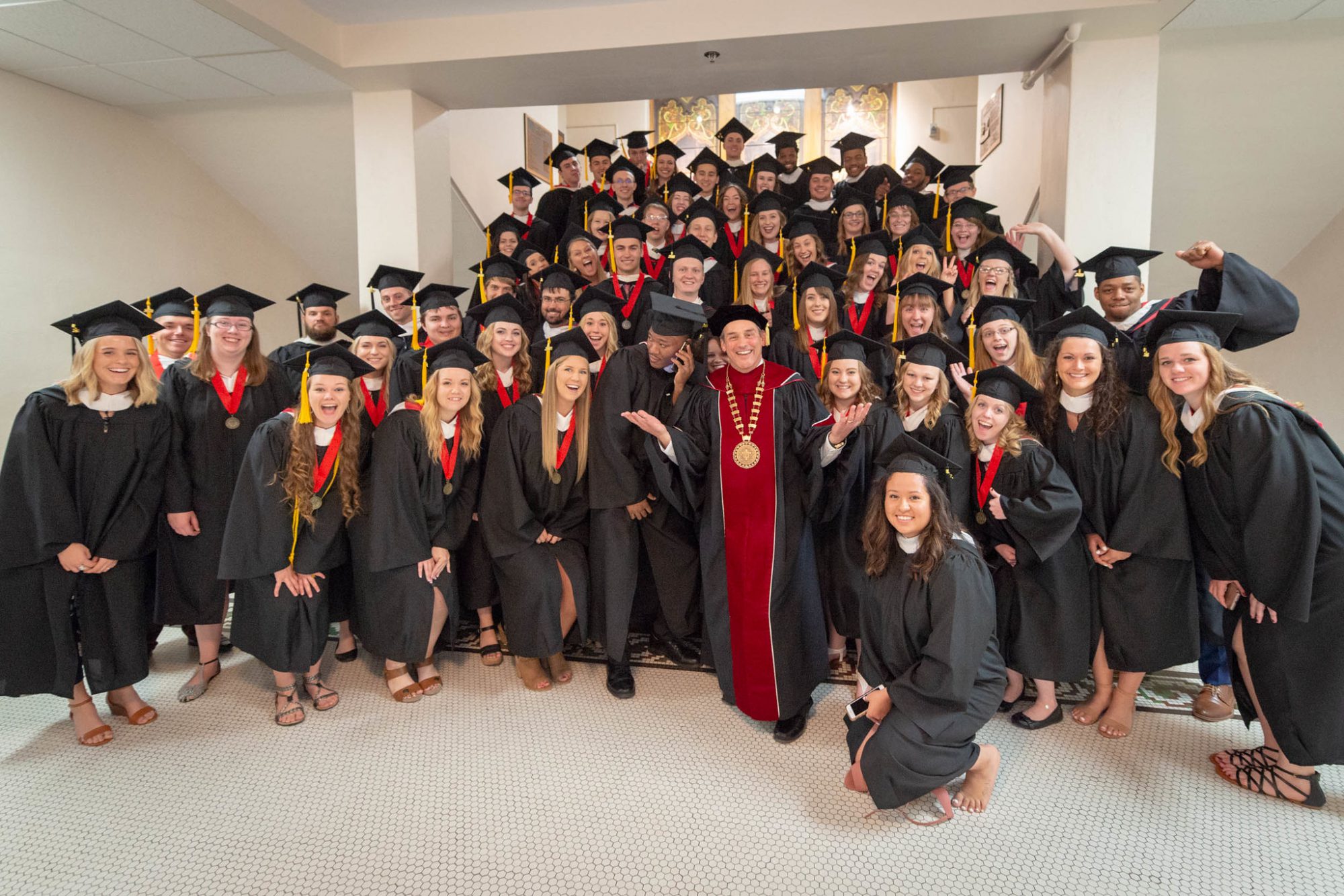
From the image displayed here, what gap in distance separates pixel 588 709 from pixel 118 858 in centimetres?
176

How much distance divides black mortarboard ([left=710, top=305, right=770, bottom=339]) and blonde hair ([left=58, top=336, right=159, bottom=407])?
2579 millimetres

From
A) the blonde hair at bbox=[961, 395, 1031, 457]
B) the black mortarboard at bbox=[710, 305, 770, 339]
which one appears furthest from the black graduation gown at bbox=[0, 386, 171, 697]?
the blonde hair at bbox=[961, 395, 1031, 457]

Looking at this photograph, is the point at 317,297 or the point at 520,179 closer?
the point at 317,297

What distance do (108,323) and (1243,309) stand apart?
5.00 m

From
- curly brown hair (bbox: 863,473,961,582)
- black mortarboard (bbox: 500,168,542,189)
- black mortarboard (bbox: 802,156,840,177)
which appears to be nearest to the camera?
curly brown hair (bbox: 863,473,961,582)

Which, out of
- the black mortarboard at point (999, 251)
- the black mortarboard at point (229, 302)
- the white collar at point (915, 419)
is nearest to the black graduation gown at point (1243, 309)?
the white collar at point (915, 419)

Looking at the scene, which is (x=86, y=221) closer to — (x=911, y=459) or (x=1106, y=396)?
(x=911, y=459)

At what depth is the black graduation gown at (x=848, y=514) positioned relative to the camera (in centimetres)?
322

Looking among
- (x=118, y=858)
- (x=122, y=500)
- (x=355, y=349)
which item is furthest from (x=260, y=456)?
(x=118, y=858)

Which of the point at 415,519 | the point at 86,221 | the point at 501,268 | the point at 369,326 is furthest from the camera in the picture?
the point at 86,221

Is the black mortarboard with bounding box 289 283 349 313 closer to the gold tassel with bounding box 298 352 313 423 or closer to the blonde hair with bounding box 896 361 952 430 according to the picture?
the gold tassel with bounding box 298 352 313 423

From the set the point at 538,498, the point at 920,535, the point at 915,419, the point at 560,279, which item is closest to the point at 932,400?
the point at 915,419

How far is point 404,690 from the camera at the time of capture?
3.45 meters

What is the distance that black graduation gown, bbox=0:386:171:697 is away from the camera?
2.96 metres
